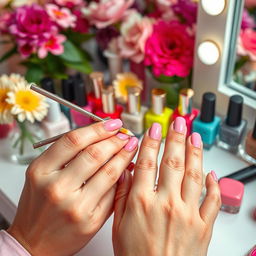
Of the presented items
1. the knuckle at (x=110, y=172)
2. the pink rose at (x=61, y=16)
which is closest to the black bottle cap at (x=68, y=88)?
the pink rose at (x=61, y=16)

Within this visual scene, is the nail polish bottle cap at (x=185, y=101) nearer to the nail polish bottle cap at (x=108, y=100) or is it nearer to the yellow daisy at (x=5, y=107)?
the nail polish bottle cap at (x=108, y=100)

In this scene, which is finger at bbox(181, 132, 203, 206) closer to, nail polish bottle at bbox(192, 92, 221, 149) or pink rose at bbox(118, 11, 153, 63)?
nail polish bottle at bbox(192, 92, 221, 149)

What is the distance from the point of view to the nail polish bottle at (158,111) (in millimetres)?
770

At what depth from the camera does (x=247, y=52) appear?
81 cm

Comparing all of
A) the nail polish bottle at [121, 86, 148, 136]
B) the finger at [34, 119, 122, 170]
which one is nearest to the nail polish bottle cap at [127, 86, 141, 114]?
the nail polish bottle at [121, 86, 148, 136]

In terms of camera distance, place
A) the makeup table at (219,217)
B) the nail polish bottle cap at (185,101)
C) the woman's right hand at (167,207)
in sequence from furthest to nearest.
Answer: the nail polish bottle cap at (185,101) → the makeup table at (219,217) → the woman's right hand at (167,207)

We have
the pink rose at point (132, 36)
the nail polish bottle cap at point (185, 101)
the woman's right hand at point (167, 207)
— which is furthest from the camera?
the pink rose at point (132, 36)

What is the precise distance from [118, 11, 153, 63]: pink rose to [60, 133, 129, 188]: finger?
1.10ft

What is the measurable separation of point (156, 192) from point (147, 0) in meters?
0.59

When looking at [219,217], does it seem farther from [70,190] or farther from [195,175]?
[70,190]

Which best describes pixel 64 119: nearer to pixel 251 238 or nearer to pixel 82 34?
pixel 82 34

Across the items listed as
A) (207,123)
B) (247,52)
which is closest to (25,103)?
(207,123)

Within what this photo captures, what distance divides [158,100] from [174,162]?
8.9 inches

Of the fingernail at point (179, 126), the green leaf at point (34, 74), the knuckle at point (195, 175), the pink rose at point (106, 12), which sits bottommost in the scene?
the green leaf at point (34, 74)
